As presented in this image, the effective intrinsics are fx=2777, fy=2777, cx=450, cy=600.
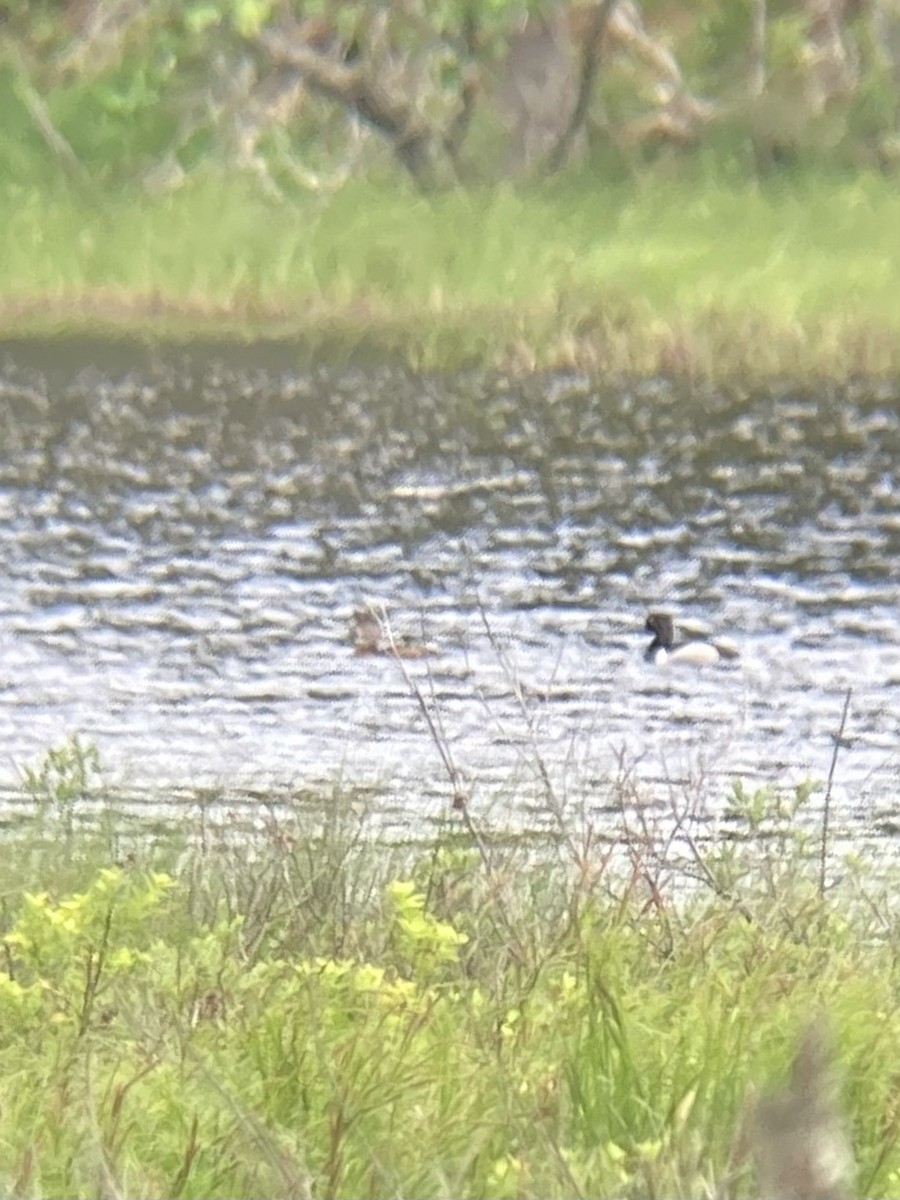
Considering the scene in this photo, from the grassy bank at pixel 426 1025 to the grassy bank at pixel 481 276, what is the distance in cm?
736

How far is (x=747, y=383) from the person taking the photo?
11641mm

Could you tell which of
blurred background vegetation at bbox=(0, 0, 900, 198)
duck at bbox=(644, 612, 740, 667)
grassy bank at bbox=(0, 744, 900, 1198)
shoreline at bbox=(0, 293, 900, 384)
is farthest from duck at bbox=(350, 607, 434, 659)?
blurred background vegetation at bbox=(0, 0, 900, 198)

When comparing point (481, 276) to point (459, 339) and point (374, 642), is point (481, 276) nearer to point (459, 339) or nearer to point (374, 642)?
point (459, 339)

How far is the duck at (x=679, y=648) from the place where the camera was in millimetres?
7559

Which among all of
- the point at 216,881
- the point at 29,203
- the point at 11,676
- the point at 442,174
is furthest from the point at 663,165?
the point at 216,881

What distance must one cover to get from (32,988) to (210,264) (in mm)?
9979

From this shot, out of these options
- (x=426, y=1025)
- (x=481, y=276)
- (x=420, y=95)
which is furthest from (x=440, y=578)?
(x=420, y=95)

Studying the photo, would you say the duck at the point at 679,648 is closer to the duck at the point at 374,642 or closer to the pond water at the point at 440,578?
the pond water at the point at 440,578

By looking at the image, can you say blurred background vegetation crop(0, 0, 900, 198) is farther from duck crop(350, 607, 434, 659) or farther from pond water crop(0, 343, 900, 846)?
duck crop(350, 607, 434, 659)

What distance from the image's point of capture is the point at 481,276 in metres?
13.0

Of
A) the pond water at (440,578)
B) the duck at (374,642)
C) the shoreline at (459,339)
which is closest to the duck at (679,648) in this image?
the pond water at (440,578)

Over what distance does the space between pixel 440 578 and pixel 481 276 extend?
15.4 ft

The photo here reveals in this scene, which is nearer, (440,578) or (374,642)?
(374,642)

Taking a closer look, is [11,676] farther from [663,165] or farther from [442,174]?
[663,165]
